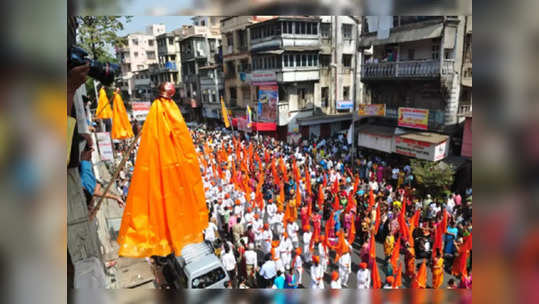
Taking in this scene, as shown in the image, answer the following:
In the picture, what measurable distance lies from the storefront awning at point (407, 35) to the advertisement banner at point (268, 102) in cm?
782

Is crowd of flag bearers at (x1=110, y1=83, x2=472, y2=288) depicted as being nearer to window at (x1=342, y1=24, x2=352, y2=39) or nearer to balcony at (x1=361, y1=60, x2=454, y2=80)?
balcony at (x1=361, y1=60, x2=454, y2=80)

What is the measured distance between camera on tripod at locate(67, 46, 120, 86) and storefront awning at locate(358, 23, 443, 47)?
16.8 meters

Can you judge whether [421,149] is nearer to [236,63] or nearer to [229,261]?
[229,261]

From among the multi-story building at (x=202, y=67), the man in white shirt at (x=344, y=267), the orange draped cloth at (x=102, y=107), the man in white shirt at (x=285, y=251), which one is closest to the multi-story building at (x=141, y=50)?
the multi-story building at (x=202, y=67)

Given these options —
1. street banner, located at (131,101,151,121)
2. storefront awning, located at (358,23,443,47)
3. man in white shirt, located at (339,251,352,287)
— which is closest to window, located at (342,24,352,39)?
storefront awning, located at (358,23,443,47)

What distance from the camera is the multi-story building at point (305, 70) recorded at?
2519 cm

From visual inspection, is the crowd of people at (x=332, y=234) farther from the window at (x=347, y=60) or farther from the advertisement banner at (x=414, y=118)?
the window at (x=347, y=60)

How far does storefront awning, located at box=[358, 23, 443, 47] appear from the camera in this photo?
16203 mm

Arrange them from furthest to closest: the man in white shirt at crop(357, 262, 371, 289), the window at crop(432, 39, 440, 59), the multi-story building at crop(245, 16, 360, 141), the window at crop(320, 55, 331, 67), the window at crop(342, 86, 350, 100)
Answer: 1. the window at crop(342, 86, 350, 100)
2. the window at crop(320, 55, 331, 67)
3. the multi-story building at crop(245, 16, 360, 141)
4. the window at crop(432, 39, 440, 59)
5. the man in white shirt at crop(357, 262, 371, 289)

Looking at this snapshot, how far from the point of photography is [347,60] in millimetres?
28828

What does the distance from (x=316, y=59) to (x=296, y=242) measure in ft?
64.3

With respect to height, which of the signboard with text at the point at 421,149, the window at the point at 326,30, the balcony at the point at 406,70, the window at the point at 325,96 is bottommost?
the signboard with text at the point at 421,149

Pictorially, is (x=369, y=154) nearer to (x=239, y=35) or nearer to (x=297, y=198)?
(x=297, y=198)

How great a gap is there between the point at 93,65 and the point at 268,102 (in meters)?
24.2
